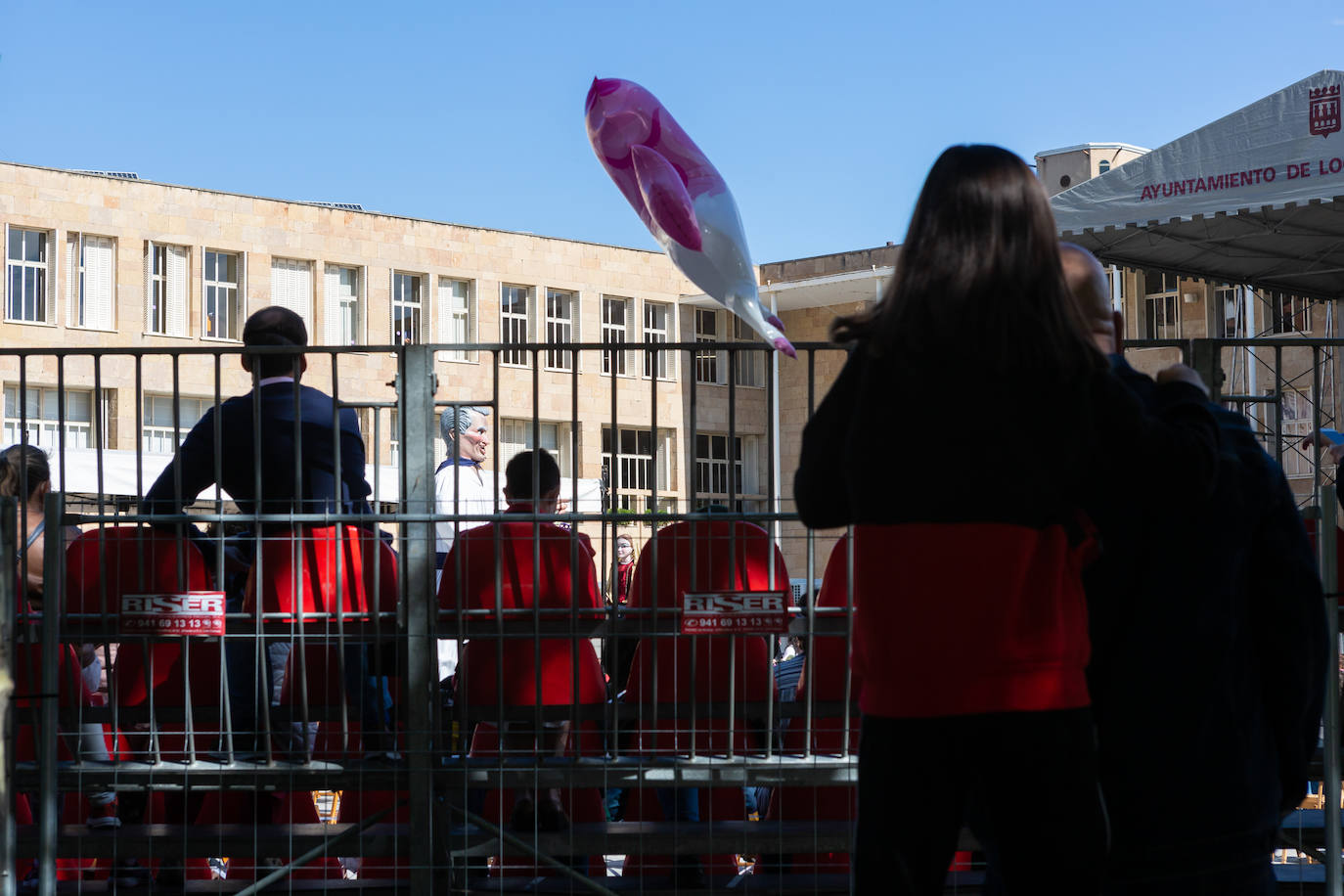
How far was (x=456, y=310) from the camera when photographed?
42.9 metres

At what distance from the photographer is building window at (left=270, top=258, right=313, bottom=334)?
3953cm

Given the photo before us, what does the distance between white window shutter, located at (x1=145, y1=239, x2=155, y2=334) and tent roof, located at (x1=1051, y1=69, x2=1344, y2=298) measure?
98.5 ft

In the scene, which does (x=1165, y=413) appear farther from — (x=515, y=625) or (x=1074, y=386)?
(x=515, y=625)

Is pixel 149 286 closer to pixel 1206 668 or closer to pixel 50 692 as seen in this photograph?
pixel 50 692

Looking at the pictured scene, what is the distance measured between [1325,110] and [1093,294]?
9.05m

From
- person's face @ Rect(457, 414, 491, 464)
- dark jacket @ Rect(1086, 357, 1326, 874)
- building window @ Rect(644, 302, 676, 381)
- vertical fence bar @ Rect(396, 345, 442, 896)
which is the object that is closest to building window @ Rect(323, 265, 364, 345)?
building window @ Rect(644, 302, 676, 381)

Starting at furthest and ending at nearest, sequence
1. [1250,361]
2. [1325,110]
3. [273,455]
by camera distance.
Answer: [1250,361]
[1325,110]
[273,455]

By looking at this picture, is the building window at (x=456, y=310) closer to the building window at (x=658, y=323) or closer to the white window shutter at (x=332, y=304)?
the white window shutter at (x=332, y=304)

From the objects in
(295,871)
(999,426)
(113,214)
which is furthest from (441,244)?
(999,426)

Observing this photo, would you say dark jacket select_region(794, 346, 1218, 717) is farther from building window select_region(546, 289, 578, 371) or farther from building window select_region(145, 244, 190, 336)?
building window select_region(546, 289, 578, 371)

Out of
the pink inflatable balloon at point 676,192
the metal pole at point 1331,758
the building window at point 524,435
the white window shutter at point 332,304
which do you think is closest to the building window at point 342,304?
the white window shutter at point 332,304

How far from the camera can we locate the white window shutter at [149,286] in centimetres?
3766

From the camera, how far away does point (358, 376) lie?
122 ft

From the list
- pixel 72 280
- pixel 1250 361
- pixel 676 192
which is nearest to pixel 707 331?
pixel 72 280
